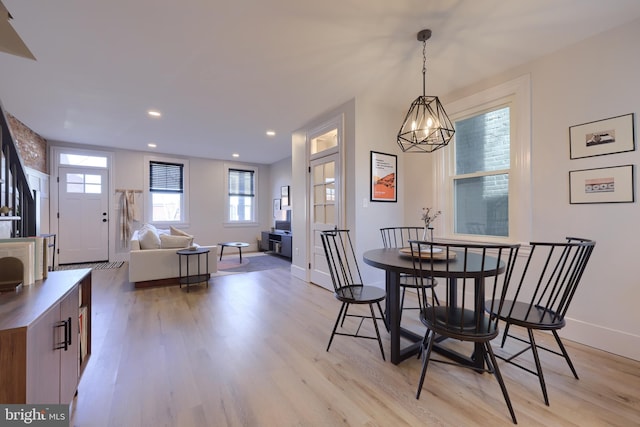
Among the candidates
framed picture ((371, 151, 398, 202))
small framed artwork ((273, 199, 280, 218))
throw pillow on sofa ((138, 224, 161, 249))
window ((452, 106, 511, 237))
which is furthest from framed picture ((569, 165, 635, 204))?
small framed artwork ((273, 199, 280, 218))

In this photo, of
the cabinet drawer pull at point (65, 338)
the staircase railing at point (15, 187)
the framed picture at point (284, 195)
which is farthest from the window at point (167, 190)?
the cabinet drawer pull at point (65, 338)

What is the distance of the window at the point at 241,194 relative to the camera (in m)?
7.26

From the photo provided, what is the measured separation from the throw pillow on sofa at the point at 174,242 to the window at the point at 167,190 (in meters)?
2.64

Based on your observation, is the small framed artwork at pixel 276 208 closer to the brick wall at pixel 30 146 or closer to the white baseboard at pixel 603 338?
the brick wall at pixel 30 146

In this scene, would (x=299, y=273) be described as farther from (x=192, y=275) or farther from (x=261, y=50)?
(x=261, y=50)

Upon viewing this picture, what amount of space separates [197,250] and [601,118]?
4772 millimetres

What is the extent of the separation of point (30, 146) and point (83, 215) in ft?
5.10

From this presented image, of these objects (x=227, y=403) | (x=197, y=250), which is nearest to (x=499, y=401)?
(x=227, y=403)

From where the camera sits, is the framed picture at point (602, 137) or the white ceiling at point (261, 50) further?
the framed picture at point (602, 137)

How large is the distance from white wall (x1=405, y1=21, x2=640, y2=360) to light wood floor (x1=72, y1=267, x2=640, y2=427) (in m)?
0.27

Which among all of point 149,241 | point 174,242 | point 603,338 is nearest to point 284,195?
point 174,242

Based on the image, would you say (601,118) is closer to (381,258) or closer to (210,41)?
(381,258)

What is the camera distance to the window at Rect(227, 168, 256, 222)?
7.26 m

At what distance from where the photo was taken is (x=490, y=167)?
2.98m
